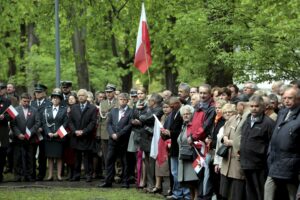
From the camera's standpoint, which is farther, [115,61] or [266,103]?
[115,61]

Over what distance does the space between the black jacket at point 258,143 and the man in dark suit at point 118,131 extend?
627 centimetres

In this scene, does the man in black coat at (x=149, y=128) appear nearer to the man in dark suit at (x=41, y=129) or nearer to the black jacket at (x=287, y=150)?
the man in dark suit at (x=41, y=129)

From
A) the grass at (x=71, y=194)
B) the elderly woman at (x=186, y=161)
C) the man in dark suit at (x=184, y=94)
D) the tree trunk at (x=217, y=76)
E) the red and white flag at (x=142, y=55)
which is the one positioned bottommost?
the grass at (x=71, y=194)

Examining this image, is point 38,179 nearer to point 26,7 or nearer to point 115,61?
point 26,7

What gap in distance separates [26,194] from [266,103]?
6.30 metres

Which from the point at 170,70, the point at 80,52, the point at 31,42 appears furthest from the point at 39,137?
the point at 31,42

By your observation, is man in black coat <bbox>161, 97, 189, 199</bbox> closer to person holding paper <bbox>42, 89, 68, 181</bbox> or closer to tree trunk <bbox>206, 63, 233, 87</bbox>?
person holding paper <bbox>42, 89, 68, 181</bbox>

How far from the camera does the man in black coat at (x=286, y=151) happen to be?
11.5 metres

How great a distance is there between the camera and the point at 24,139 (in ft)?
65.5

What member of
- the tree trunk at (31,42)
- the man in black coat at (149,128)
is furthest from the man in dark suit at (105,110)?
the tree trunk at (31,42)

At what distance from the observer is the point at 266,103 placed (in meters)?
13.1

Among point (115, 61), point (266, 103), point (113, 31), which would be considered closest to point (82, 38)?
point (113, 31)

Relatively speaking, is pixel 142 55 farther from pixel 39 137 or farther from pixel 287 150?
pixel 287 150

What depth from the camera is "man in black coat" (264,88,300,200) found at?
11.5m
